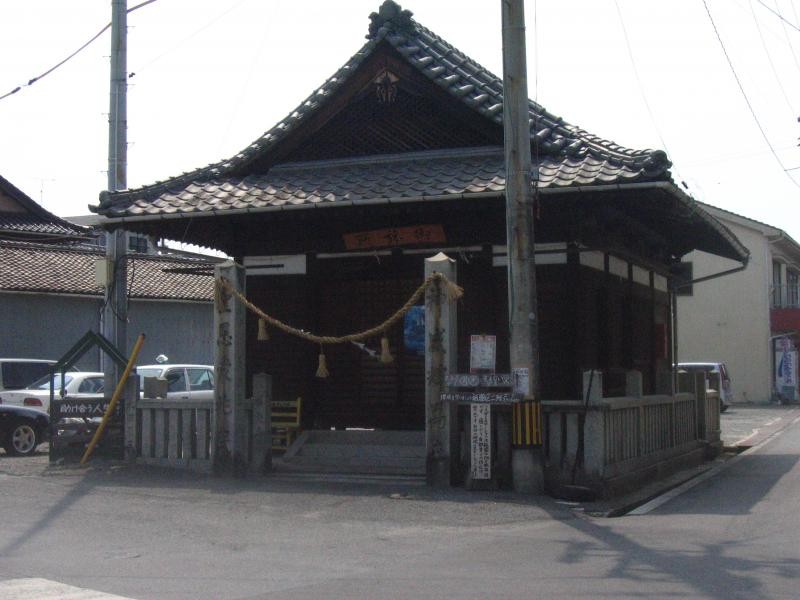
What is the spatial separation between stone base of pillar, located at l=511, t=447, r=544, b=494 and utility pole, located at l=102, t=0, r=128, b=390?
284 inches

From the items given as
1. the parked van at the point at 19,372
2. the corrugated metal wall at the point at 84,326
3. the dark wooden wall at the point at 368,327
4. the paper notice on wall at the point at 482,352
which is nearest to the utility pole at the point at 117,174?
the dark wooden wall at the point at 368,327

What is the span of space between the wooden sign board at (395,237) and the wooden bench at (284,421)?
2.48 meters

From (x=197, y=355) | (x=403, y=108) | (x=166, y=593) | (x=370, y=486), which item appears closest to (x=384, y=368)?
(x=370, y=486)

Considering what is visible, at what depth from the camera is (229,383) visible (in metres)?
13.8

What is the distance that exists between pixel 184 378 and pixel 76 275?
11161mm

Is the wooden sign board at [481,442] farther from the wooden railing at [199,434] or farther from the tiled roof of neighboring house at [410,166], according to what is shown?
the wooden railing at [199,434]

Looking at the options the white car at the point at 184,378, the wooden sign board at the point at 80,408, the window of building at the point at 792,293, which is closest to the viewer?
the wooden sign board at the point at 80,408

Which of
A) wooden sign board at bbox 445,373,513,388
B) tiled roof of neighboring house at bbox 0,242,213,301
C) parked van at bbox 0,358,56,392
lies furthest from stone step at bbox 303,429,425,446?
tiled roof of neighboring house at bbox 0,242,213,301

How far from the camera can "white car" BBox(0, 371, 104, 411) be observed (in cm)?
2030

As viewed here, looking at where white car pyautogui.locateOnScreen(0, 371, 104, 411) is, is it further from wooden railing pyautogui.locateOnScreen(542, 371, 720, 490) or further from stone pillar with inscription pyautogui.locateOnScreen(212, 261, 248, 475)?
wooden railing pyautogui.locateOnScreen(542, 371, 720, 490)

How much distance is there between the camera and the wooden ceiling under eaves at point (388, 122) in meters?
15.5

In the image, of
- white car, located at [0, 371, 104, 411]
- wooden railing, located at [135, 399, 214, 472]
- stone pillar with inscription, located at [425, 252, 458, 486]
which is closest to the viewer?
stone pillar with inscription, located at [425, 252, 458, 486]

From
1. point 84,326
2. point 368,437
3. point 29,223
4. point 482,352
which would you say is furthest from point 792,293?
point 482,352

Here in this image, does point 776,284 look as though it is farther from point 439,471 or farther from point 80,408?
point 80,408
